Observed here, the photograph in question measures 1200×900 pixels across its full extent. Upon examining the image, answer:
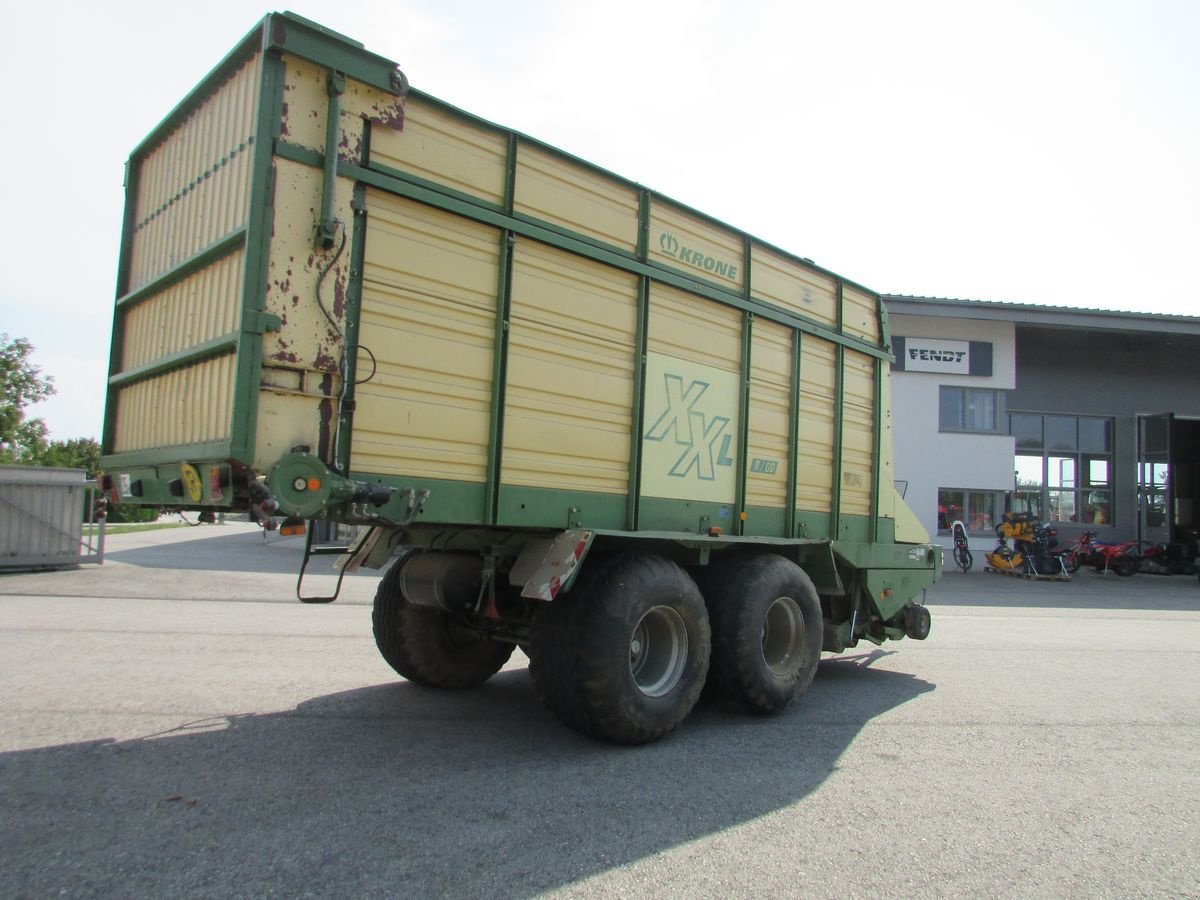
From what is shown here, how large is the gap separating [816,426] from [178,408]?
15.5 ft

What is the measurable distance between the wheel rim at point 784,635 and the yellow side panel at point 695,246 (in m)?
2.43

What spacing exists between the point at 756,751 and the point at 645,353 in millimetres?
2572

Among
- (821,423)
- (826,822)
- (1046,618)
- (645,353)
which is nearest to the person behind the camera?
(826,822)

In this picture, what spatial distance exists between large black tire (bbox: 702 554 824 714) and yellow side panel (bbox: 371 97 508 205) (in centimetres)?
297

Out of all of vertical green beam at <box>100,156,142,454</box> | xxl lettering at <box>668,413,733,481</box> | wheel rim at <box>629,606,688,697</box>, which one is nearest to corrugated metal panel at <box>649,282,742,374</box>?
xxl lettering at <box>668,413,733,481</box>

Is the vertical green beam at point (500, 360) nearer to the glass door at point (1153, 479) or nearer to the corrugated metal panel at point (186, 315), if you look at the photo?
the corrugated metal panel at point (186, 315)

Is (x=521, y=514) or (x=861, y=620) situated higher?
(x=521, y=514)

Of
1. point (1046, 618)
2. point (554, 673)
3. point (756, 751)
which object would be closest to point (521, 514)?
point (554, 673)

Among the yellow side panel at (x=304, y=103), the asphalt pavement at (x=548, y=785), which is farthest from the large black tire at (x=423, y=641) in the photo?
the yellow side panel at (x=304, y=103)

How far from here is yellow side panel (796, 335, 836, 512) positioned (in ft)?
22.2

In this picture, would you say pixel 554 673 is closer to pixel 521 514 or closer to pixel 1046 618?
pixel 521 514

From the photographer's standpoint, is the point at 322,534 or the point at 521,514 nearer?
the point at 521,514

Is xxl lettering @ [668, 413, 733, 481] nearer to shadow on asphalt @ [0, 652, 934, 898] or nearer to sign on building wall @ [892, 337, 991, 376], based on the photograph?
shadow on asphalt @ [0, 652, 934, 898]

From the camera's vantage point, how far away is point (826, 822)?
12.7 feet
